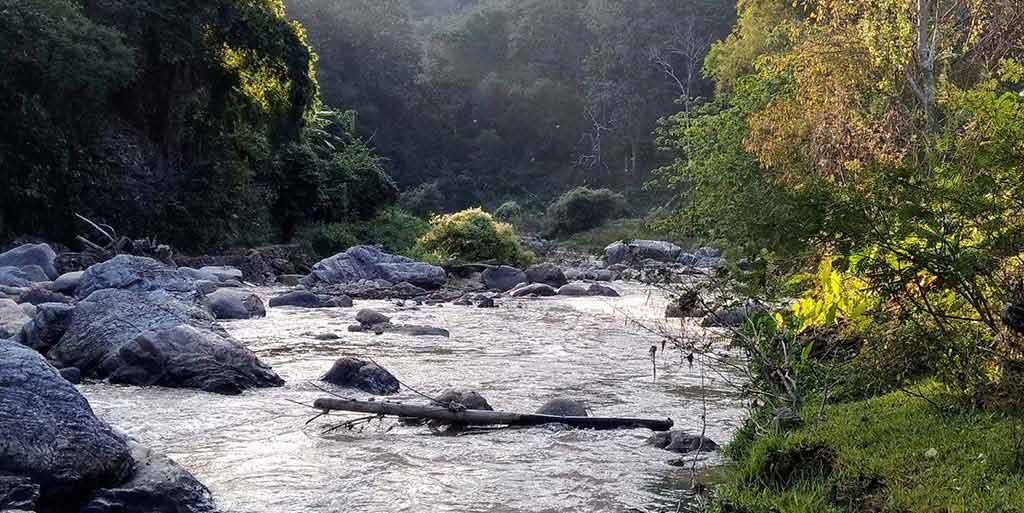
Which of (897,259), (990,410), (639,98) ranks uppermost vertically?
(639,98)

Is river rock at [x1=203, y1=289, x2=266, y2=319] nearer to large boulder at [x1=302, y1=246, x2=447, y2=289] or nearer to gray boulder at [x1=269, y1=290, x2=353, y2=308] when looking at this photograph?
gray boulder at [x1=269, y1=290, x2=353, y2=308]

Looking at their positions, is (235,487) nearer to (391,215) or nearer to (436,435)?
(436,435)

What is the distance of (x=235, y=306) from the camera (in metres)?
15.5

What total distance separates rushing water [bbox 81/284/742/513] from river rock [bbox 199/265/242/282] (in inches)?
299

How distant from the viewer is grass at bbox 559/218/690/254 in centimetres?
3688

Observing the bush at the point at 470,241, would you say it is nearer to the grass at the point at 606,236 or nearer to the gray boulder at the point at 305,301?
the gray boulder at the point at 305,301

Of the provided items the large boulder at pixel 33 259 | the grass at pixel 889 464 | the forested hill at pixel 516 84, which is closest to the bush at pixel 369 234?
the large boulder at pixel 33 259

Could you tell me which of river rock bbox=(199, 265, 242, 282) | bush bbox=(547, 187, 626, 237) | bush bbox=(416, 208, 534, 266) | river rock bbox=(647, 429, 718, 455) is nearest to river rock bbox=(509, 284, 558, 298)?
bush bbox=(416, 208, 534, 266)

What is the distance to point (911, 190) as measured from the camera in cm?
577

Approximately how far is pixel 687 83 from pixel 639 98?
2583mm

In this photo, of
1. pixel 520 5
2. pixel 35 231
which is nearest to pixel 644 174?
pixel 520 5

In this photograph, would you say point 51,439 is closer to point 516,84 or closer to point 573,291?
point 573,291

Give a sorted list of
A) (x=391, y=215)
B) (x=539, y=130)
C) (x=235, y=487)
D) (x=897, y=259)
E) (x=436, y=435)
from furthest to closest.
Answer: (x=539, y=130)
(x=391, y=215)
(x=436, y=435)
(x=235, y=487)
(x=897, y=259)

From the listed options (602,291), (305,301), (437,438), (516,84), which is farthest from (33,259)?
(516,84)
